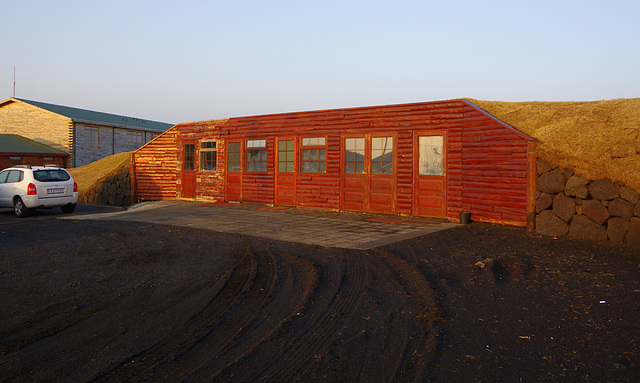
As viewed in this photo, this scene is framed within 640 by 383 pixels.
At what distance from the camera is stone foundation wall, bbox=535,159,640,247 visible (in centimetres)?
730

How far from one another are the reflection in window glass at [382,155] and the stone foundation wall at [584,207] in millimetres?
4222

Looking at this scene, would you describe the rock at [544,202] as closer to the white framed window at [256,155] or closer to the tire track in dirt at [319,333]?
the tire track in dirt at [319,333]

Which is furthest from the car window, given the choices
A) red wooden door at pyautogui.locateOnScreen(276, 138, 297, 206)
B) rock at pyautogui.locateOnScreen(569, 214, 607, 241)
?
rock at pyautogui.locateOnScreen(569, 214, 607, 241)

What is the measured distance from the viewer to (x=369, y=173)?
12609mm

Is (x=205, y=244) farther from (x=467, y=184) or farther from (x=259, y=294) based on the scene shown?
(x=467, y=184)

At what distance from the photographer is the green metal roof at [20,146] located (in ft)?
91.3

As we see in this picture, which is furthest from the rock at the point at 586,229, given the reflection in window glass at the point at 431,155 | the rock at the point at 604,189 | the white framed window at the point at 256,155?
the white framed window at the point at 256,155

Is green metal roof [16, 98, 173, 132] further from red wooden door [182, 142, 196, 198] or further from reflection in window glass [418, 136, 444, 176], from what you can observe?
reflection in window glass [418, 136, 444, 176]

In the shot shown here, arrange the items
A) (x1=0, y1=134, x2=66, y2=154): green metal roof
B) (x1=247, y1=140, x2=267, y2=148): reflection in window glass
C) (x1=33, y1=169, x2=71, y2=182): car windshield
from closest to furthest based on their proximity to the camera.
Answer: (x1=33, y1=169, x2=71, y2=182): car windshield < (x1=247, y1=140, x2=267, y2=148): reflection in window glass < (x1=0, y1=134, x2=66, y2=154): green metal roof

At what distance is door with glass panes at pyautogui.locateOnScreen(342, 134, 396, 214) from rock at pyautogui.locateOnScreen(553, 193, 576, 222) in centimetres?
449

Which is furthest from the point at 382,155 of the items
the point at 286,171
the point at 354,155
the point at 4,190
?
the point at 4,190

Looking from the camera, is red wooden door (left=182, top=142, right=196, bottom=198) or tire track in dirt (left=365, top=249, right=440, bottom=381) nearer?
tire track in dirt (left=365, top=249, right=440, bottom=381)

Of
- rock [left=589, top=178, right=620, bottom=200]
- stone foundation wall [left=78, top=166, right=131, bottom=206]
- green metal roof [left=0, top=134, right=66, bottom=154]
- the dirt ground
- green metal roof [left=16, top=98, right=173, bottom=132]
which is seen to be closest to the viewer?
the dirt ground

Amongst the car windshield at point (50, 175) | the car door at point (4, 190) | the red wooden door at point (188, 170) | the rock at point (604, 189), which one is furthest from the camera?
the red wooden door at point (188, 170)
